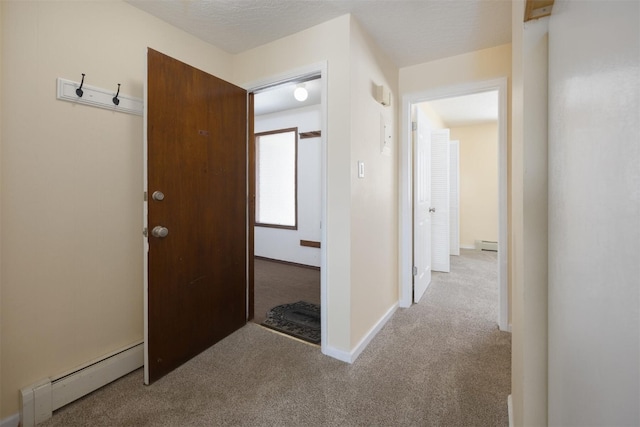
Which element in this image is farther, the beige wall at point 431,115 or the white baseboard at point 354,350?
the beige wall at point 431,115

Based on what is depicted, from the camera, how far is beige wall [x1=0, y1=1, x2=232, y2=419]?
1.35 metres

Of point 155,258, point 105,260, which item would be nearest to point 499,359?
point 155,258

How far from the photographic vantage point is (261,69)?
229 cm

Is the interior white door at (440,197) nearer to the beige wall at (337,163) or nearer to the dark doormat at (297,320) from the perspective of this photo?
the dark doormat at (297,320)

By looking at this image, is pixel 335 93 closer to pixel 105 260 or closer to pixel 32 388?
pixel 105 260

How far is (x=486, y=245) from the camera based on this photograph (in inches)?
219

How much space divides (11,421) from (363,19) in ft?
9.90

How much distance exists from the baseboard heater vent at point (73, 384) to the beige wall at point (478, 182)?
5973mm

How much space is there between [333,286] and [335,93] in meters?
1.35

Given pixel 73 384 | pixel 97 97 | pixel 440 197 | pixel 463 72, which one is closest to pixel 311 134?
pixel 440 197

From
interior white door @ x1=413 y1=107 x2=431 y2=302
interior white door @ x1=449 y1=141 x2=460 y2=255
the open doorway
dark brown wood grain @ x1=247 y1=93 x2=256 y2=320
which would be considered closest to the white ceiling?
dark brown wood grain @ x1=247 y1=93 x2=256 y2=320

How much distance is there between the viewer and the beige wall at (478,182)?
5.61 m

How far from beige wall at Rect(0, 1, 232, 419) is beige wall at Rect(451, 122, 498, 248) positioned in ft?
18.9

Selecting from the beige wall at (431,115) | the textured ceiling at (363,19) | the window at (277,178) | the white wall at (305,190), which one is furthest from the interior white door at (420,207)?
the window at (277,178)
